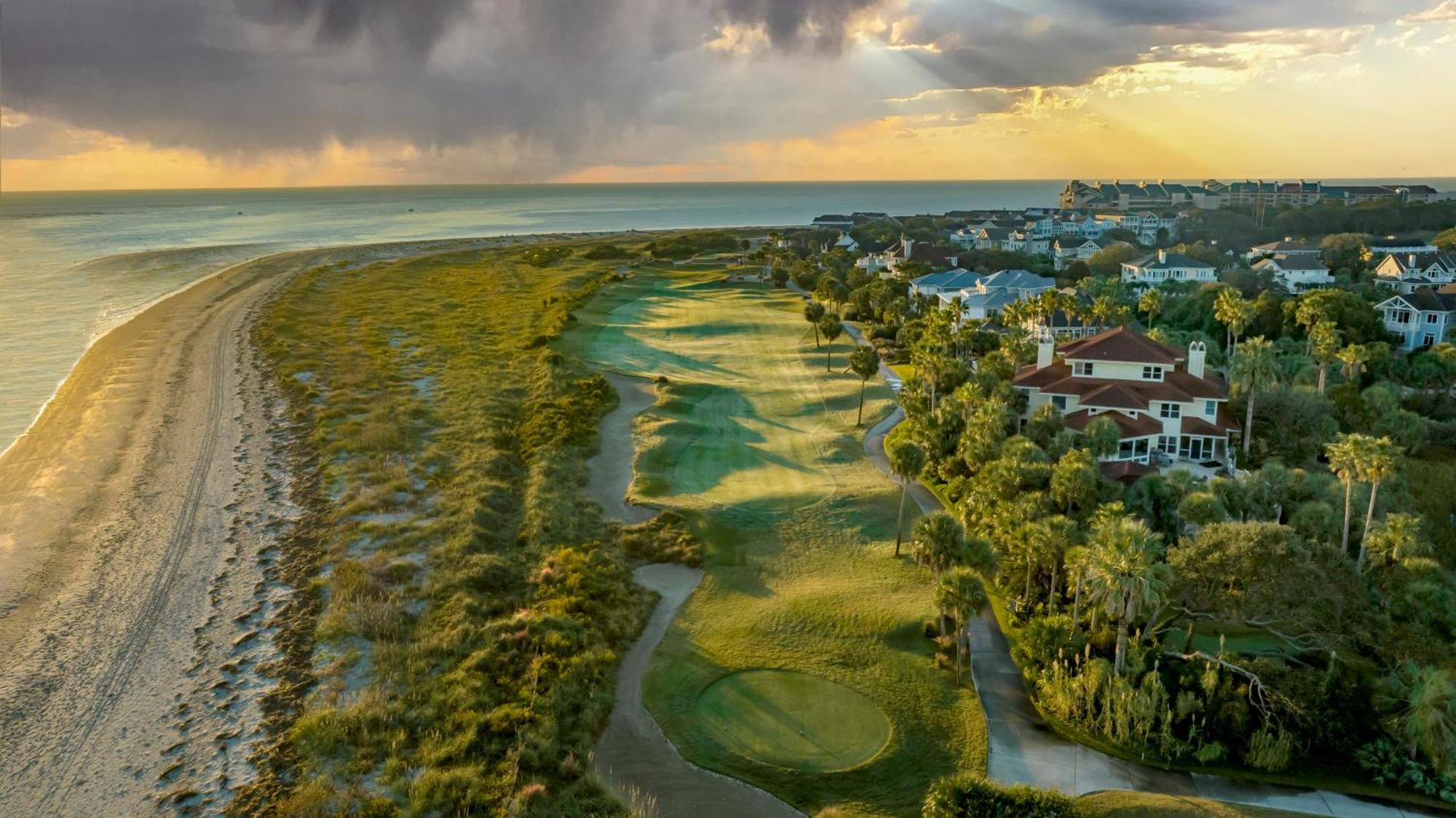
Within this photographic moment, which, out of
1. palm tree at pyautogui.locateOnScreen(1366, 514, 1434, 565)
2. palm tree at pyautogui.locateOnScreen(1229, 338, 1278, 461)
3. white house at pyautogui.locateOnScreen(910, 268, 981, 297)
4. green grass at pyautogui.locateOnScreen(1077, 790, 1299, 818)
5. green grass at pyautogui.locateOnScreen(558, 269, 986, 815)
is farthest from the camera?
white house at pyautogui.locateOnScreen(910, 268, 981, 297)

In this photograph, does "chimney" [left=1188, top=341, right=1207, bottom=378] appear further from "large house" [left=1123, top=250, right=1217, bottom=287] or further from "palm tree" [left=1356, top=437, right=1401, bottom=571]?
"large house" [left=1123, top=250, right=1217, bottom=287]

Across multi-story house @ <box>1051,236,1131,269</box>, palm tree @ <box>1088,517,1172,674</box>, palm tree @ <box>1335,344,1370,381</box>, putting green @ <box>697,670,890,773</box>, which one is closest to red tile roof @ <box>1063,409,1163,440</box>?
palm tree @ <box>1335,344,1370,381</box>

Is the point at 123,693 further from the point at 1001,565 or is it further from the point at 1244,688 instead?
the point at 1244,688

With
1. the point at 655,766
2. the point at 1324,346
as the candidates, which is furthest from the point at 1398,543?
the point at 1324,346

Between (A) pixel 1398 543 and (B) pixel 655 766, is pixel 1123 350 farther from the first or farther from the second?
(B) pixel 655 766

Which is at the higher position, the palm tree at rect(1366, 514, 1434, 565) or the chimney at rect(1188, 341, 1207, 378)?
the chimney at rect(1188, 341, 1207, 378)

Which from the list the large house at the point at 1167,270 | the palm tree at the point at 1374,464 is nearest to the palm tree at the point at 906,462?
the palm tree at the point at 1374,464

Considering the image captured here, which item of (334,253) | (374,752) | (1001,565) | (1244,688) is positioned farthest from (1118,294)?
(334,253)
